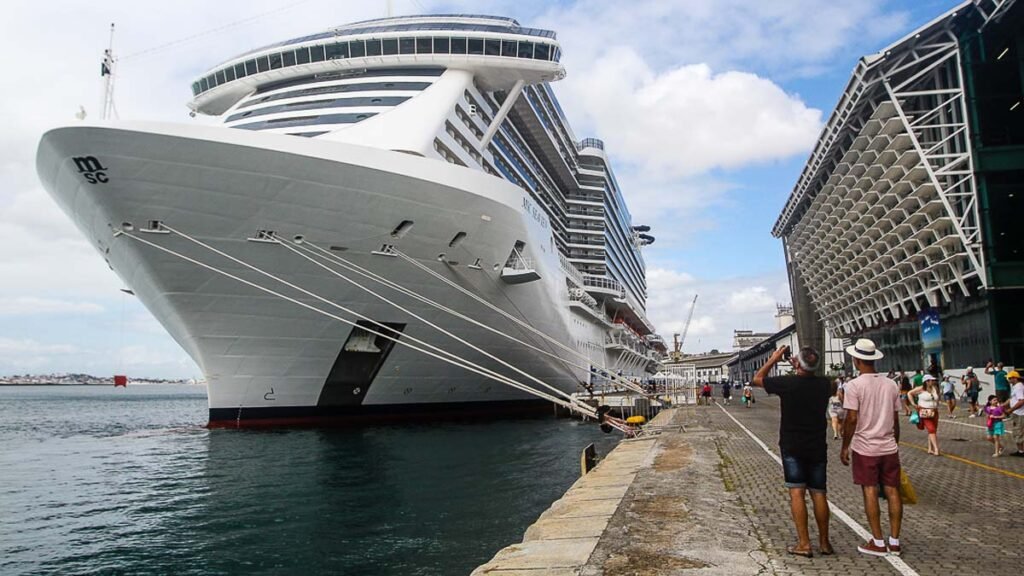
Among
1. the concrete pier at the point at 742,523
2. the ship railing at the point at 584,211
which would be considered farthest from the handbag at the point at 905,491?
the ship railing at the point at 584,211

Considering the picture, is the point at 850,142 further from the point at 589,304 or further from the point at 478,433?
the point at 478,433

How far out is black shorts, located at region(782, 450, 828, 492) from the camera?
5.27 metres

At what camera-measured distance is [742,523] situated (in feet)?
21.4

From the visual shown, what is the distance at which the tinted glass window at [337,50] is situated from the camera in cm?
2506

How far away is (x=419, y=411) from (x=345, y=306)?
5.71 m

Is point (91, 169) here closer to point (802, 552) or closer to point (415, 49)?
point (415, 49)

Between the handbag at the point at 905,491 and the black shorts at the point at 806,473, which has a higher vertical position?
the black shorts at the point at 806,473

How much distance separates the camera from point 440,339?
76.7ft

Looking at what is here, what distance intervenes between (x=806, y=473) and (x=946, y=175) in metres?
26.9

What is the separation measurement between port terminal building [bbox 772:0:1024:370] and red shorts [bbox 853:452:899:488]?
2521cm

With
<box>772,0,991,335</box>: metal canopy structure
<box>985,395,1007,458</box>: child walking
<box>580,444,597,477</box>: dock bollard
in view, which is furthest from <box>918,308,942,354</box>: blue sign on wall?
<box>580,444,597,477</box>: dock bollard

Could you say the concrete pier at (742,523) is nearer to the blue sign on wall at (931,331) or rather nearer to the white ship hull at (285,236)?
the white ship hull at (285,236)

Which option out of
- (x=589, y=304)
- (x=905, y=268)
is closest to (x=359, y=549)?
(x=589, y=304)

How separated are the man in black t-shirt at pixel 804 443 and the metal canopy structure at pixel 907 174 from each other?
25.6 meters
